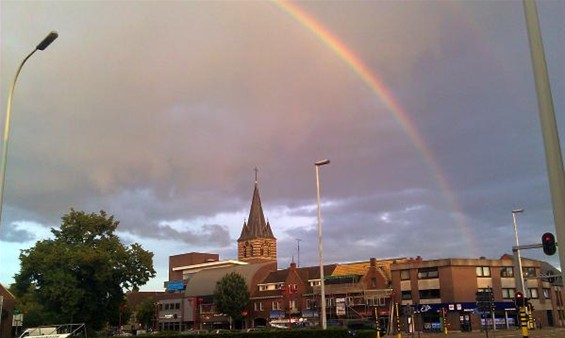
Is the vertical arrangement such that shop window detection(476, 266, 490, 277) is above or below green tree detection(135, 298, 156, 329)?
above

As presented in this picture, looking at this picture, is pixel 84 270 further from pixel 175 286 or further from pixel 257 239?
pixel 257 239

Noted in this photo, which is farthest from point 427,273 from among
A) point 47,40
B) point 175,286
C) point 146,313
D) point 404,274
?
point 146,313

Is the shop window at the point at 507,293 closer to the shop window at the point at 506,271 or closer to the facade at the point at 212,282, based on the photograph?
the shop window at the point at 506,271

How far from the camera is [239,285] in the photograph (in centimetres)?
10156

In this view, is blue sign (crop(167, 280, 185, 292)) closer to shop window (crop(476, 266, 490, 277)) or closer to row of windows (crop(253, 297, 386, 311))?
row of windows (crop(253, 297, 386, 311))

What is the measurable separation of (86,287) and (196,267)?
122131 millimetres

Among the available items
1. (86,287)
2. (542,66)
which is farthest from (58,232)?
(542,66)

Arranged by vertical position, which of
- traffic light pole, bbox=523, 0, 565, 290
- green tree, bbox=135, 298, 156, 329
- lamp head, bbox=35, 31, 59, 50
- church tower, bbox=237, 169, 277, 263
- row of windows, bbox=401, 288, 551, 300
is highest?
church tower, bbox=237, 169, 277, 263

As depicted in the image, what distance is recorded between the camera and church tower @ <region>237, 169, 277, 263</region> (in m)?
162

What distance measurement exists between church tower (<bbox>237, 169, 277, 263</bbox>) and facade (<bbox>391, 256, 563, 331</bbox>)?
75794 millimetres

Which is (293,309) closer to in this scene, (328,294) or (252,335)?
(328,294)

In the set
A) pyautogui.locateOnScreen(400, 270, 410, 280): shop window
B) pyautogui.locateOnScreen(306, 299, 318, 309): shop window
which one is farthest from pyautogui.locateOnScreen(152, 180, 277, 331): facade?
pyautogui.locateOnScreen(400, 270, 410, 280): shop window

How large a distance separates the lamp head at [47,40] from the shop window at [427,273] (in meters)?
75.6

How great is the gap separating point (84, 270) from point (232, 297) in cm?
4739
